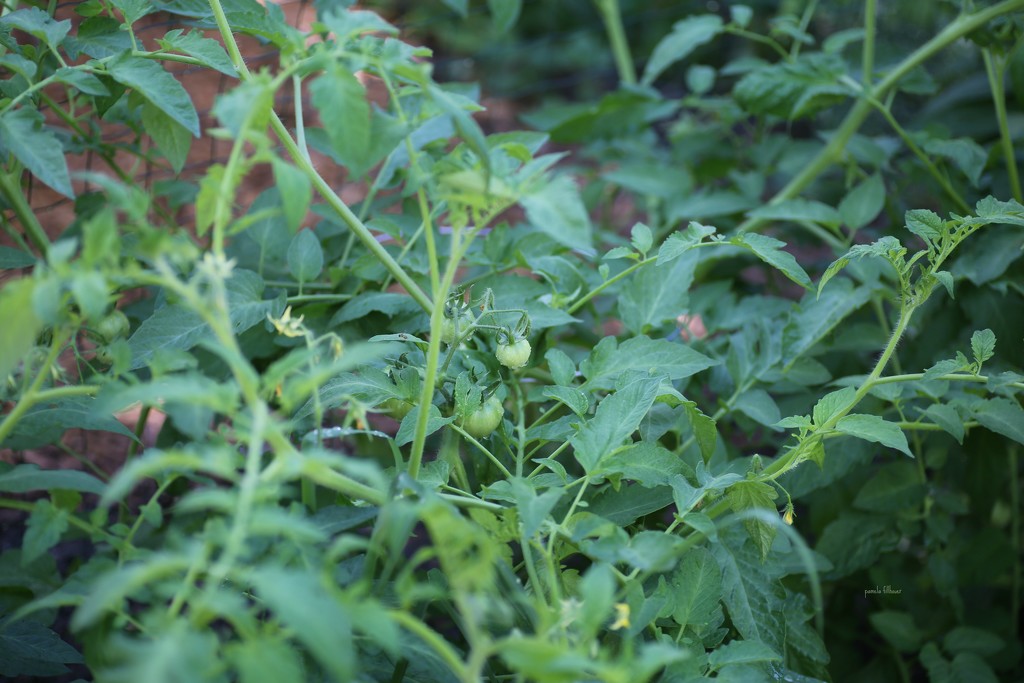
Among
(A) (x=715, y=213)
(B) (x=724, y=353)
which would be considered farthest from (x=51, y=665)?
(A) (x=715, y=213)

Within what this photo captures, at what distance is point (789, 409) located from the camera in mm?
1159

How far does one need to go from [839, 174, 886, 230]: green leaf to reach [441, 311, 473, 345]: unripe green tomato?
0.65 meters

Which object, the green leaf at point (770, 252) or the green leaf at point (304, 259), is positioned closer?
the green leaf at point (770, 252)

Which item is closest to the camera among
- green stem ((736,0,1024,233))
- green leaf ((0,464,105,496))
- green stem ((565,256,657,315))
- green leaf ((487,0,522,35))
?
green leaf ((0,464,105,496))

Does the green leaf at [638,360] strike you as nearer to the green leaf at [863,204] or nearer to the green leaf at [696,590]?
the green leaf at [696,590]

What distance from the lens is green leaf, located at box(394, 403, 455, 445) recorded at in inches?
30.0

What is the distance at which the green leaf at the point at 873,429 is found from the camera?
2.41 ft

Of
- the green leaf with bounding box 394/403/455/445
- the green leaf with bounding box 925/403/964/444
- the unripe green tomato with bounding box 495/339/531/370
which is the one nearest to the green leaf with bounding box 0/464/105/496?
the green leaf with bounding box 394/403/455/445

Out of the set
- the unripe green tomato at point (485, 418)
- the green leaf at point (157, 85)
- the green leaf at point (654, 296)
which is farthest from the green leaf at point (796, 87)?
the green leaf at point (157, 85)

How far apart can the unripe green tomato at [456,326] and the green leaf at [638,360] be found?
0.49ft

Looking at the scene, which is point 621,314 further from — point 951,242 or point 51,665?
point 51,665

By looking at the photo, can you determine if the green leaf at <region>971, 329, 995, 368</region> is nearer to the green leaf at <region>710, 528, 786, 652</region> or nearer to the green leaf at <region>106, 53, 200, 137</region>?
the green leaf at <region>710, 528, 786, 652</region>

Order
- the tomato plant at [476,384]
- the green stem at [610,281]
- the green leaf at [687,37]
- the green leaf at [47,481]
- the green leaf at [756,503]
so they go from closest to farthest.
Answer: the tomato plant at [476,384] → the green leaf at [47,481] → the green leaf at [756,503] → the green stem at [610,281] → the green leaf at [687,37]

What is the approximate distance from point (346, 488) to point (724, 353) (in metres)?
0.72
